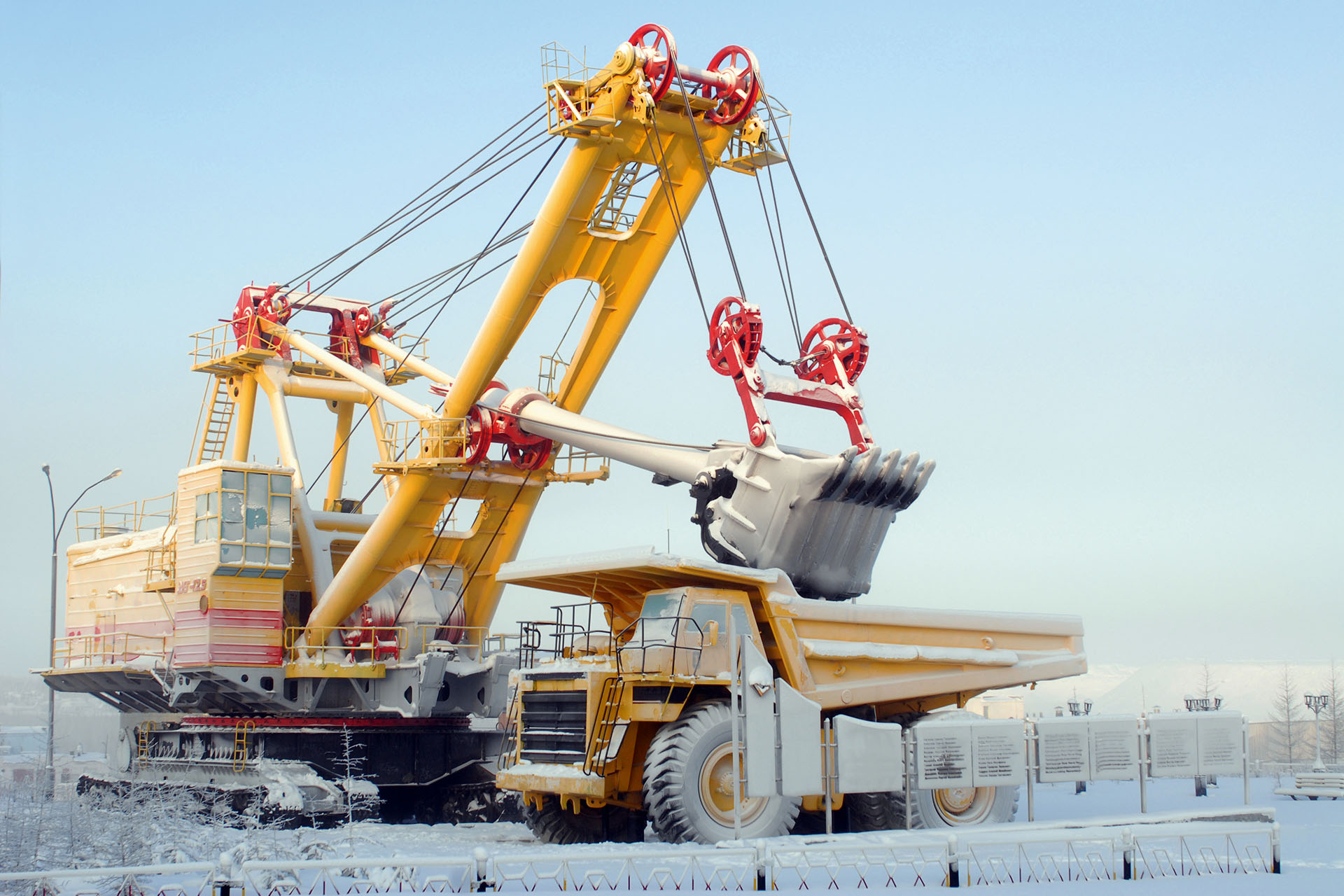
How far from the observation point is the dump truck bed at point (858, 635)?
18391mm

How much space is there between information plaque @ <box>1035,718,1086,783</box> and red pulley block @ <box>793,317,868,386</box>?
6.32 m

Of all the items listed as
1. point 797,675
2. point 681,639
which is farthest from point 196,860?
point 797,675

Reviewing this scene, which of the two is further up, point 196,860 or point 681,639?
point 681,639

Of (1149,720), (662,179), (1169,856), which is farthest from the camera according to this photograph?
(662,179)

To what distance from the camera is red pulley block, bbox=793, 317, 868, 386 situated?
21.8 meters

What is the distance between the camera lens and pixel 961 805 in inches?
744

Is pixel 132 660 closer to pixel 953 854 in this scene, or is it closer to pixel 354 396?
pixel 354 396

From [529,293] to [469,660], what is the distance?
25.9 feet

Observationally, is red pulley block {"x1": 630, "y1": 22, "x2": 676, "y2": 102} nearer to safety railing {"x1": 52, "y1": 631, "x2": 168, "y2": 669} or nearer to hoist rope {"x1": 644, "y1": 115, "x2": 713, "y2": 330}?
hoist rope {"x1": 644, "y1": 115, "x2": 713, "y2": 330}

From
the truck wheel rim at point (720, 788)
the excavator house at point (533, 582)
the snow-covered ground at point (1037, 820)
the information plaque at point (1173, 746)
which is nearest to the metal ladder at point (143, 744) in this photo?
the excavator house at point (533, 582)

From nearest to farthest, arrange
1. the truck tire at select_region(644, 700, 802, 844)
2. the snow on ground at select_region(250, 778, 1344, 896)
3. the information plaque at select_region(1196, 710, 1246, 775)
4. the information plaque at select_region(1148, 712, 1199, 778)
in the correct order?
1. the snow on ground at select_region(250, 778, 1344, 896)
2. the truck tire at select_region(644, 700, 802, 844)
3. the information plaque at select_region(1148, 712, 1199, 778)
4. the information plaque at select_region(1196, 710, 1246, 775)

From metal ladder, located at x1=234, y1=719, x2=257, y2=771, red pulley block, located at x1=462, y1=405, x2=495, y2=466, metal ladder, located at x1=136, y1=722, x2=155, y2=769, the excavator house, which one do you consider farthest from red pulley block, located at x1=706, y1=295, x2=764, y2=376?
metal ladder, located at x1=136, y1=722, x2=155, y2=769

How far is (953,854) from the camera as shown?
43.0 ft

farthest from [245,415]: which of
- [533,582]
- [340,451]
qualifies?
[533,582]
